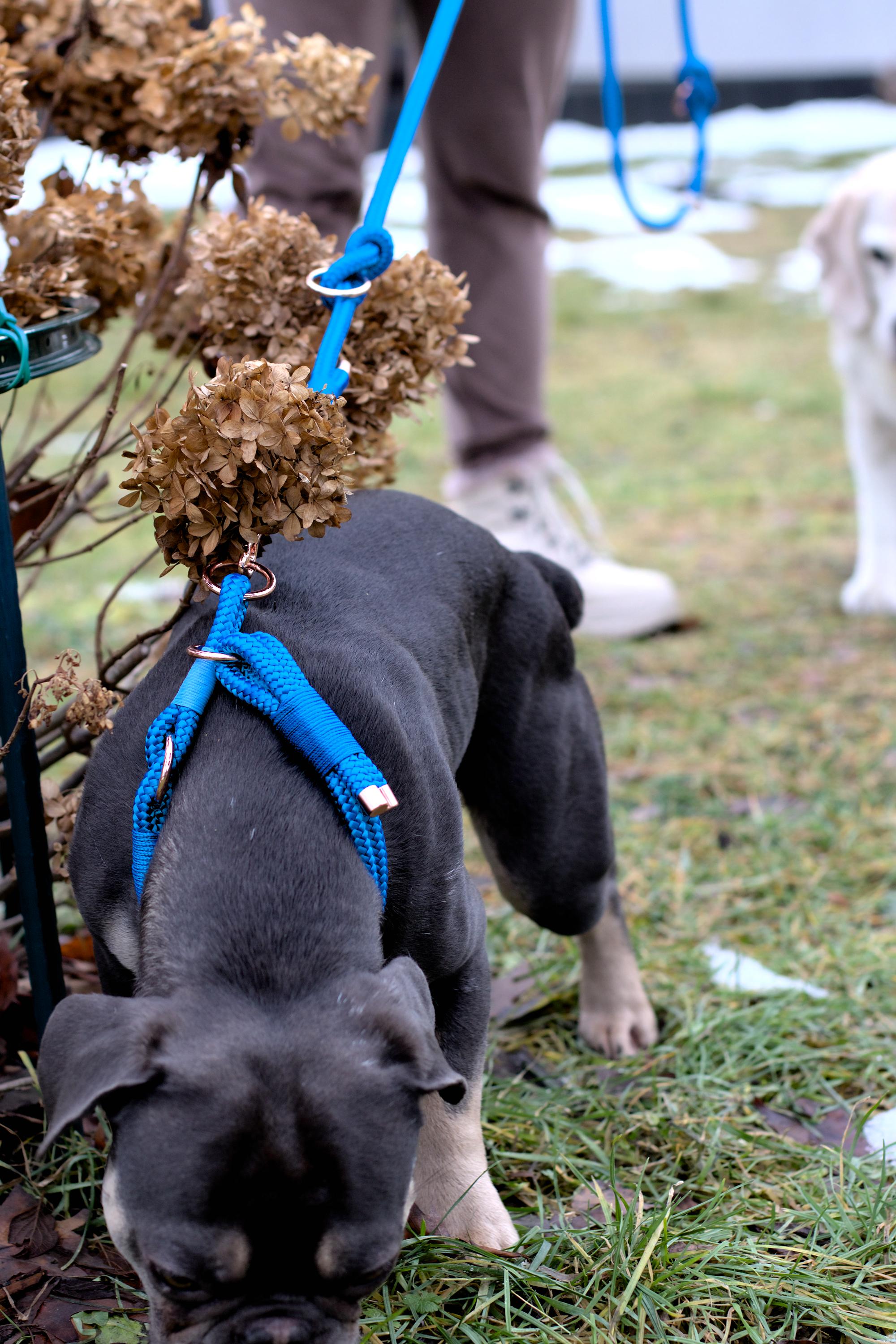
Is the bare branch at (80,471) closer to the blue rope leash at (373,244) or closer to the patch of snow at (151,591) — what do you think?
the blue rope leash at (373,244)

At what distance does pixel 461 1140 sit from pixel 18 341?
139cm

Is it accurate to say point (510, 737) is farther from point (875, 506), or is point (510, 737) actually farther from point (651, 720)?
point (875, 506)

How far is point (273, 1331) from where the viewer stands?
1.56 metres

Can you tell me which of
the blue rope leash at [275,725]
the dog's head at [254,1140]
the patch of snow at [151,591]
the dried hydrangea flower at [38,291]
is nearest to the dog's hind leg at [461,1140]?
the blue rope leash at [275,725]

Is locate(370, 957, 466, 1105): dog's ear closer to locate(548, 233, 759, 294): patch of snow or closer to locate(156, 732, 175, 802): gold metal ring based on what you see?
locate(156, 732, 175, 802): gold metal ring

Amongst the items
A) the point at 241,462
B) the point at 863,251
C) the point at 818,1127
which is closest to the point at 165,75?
the point at 241,462

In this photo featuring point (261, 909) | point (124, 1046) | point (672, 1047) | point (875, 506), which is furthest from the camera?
point (875, 506)

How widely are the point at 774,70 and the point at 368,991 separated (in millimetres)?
20458

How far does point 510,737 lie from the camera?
248 centimetres

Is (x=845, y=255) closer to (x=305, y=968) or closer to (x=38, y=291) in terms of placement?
(x=38, y=291)

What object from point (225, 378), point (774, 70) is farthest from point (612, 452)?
point (774, 70)

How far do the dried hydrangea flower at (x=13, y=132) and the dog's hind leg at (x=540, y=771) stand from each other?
1.08 m

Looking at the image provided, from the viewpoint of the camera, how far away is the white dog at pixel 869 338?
5.34 m

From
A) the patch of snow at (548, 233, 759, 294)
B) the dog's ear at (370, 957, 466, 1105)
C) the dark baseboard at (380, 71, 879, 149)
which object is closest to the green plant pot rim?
the dog's ear at (370, 957, 466, 1105)
